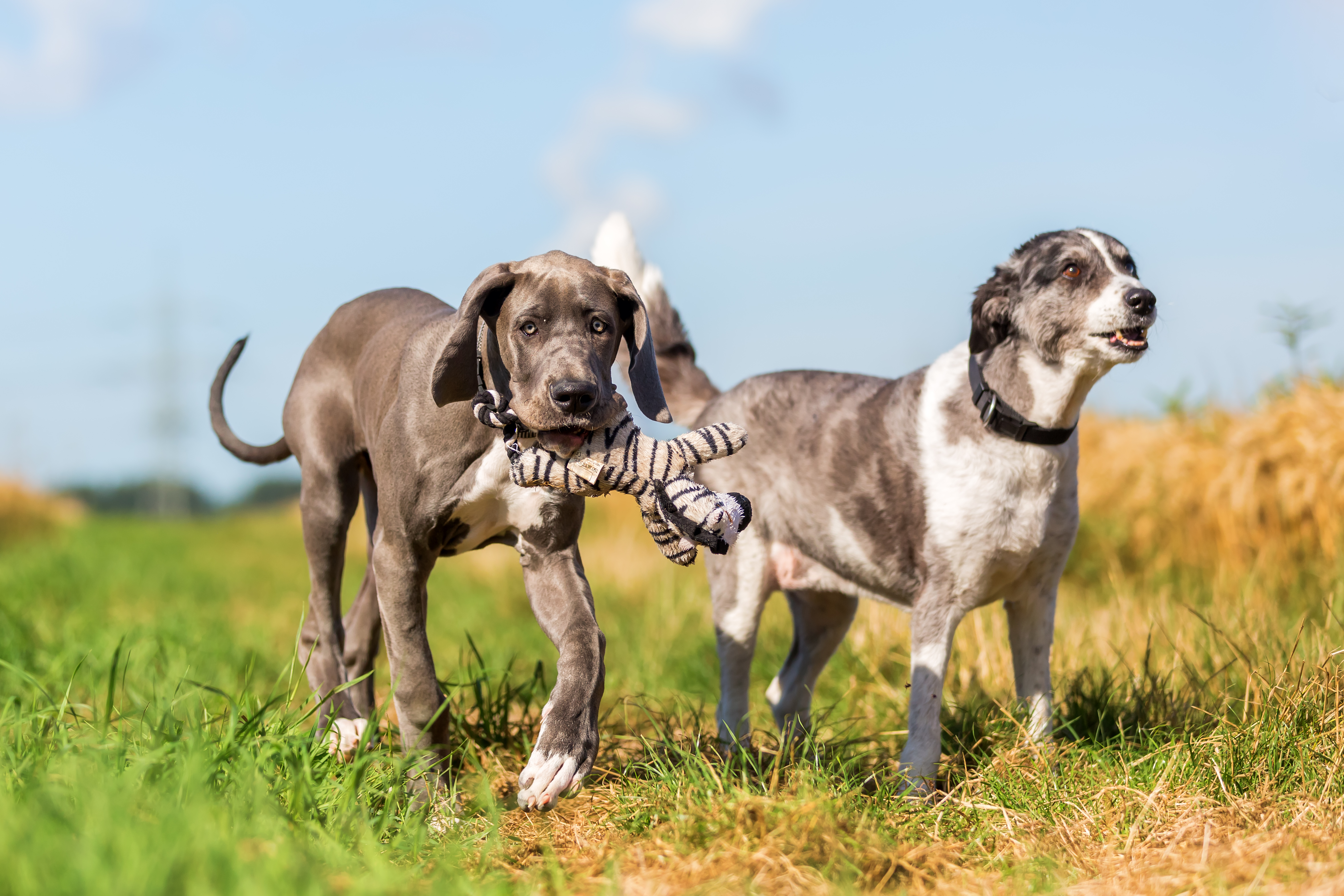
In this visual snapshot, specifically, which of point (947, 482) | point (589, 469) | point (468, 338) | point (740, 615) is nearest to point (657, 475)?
point (589, 469)

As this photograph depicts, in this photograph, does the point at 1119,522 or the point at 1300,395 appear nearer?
the point at 1300,395

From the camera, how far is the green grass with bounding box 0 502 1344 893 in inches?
104

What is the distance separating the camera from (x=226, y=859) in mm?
2312

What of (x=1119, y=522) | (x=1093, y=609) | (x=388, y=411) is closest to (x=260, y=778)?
(x=388, y=411)

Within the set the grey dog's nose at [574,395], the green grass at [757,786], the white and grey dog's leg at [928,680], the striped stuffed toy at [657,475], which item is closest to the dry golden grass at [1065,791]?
the green grass at [757,786]

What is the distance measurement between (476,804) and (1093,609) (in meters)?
4.54

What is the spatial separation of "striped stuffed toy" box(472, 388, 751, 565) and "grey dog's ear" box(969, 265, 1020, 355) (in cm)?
140

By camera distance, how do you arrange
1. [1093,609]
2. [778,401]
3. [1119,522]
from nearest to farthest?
[778,401] < [1093,609] < [1119,522]

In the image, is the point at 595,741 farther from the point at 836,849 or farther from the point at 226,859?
the point at 226,859

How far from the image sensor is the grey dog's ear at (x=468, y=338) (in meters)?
3.48

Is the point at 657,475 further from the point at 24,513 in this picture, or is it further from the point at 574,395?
the point at 24,513

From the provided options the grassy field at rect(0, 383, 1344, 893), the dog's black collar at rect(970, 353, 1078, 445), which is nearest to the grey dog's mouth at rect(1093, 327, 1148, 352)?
the dog's black collar at rect(970, 353, 1078, 445)

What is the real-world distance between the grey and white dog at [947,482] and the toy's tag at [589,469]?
1.13m

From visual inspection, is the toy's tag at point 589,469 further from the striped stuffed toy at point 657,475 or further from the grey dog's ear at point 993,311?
the grey dog's ear at point 993,311
